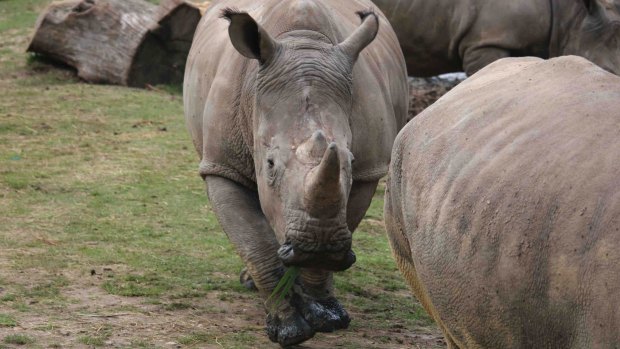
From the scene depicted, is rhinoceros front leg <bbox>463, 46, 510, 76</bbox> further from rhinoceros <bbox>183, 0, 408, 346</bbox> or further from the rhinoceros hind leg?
the rhinoceros hind leg

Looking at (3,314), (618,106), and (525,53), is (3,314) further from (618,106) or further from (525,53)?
(525,53)

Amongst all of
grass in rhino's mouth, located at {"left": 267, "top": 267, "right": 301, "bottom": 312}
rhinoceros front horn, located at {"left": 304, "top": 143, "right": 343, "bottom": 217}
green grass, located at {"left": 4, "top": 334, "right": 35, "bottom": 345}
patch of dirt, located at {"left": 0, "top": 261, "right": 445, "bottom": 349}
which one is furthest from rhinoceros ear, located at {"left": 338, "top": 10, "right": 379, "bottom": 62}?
green grass, located at {"left": 4, "top": 334, "right": 35, "bottom": 345}

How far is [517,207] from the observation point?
10.6 feet

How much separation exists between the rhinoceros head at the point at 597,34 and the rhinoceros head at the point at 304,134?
399 cm

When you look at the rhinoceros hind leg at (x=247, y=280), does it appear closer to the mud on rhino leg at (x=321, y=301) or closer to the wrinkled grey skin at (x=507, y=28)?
the mud on rhino leg at (x=321, y=301)

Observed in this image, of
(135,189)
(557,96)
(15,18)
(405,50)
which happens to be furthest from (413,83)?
(557,96)

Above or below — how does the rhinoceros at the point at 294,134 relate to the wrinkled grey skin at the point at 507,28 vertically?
above

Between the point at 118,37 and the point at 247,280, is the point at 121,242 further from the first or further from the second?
the point at 118,37

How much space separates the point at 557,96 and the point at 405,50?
646 cm

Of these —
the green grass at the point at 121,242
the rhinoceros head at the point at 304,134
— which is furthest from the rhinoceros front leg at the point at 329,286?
the rhinoceros head at the point at 304,134

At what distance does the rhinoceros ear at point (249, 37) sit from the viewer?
5352mm

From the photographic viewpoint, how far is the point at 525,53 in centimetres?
959

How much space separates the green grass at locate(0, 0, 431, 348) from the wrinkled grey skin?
133 cm

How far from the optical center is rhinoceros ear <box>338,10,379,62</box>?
18.3ft
